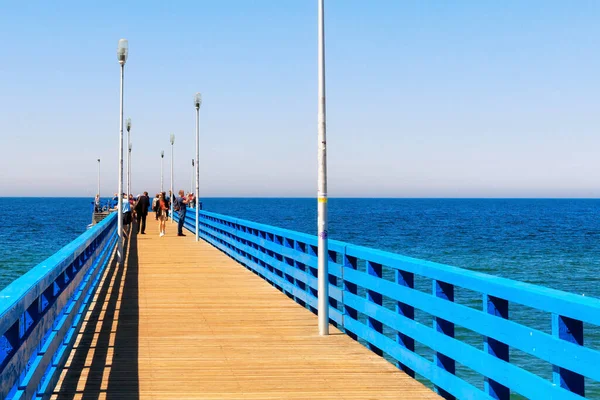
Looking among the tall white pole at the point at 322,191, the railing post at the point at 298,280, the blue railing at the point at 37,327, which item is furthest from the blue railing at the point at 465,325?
the blue railing at the point at 37,327

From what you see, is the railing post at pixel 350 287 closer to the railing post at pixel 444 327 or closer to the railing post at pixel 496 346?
the railing post at pixel 444 327

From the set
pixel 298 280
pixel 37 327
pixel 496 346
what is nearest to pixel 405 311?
pixel 496 346

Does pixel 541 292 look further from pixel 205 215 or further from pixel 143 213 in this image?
pixel 143 213

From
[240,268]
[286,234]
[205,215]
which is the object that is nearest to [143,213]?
[205,215]

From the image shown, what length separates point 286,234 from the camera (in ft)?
46.9

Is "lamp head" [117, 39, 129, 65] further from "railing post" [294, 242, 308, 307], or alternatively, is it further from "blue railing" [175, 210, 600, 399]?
"blue railing" [175, 210, 600, 399]

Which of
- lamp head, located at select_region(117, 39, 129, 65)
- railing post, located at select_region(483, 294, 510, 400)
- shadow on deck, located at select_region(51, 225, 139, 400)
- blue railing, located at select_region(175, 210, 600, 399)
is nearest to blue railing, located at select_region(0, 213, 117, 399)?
shadow on deck, located at select_region(51, 225, 139, 400)

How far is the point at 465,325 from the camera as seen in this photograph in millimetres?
6398

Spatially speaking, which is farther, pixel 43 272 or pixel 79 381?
pixel 79 381

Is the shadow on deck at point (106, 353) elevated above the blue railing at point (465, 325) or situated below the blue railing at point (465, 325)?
below

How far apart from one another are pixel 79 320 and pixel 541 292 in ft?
23.3

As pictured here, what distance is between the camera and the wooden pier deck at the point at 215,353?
7.32 metres

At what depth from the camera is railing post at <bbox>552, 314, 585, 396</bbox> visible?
16.3 ft

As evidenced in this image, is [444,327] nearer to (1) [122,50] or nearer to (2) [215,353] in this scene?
(2) [215,353]
